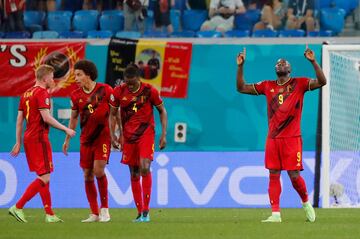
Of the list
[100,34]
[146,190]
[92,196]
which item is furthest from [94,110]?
[100,34]

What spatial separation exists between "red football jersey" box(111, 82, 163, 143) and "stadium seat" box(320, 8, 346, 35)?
7.44m

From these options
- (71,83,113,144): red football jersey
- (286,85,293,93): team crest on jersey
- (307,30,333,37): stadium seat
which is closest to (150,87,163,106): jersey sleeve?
(71,83,113,144): red football jersey

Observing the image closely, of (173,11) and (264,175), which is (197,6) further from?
(264,175)

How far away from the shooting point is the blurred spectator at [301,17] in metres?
19.6

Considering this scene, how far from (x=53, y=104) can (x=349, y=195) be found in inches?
229

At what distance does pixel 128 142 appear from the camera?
43.5 ft

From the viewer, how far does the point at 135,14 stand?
66.4 ft

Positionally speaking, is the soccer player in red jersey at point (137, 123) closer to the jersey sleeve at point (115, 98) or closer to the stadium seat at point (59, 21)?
the jersey sleeve at point (115, 98)

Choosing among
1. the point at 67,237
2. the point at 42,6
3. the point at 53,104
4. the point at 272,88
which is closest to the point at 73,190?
the point at 53,104

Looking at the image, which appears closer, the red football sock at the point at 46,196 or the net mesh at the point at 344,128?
the red football sock at the point at 46,196

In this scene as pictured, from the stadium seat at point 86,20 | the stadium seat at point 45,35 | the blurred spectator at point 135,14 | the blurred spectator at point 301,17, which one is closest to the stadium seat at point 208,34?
the blurred spectator at point 135,14

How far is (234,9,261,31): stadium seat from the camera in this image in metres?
20.1

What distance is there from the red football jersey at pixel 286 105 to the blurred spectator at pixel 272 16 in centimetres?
686

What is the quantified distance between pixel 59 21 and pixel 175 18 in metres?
2.38
